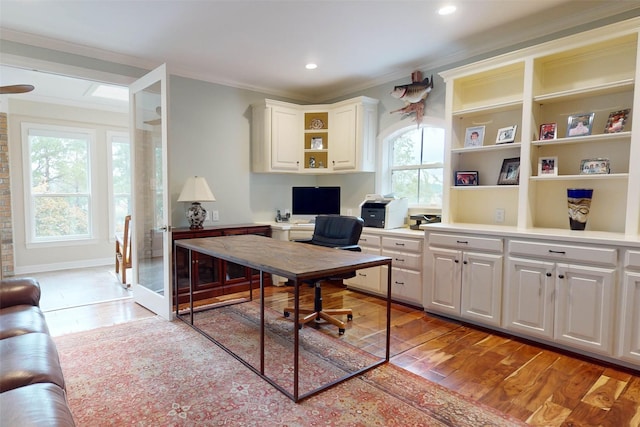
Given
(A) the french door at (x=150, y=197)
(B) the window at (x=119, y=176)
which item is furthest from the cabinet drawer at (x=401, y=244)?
(B) the window at (x=119, y=176)

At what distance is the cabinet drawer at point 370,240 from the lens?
3939mm

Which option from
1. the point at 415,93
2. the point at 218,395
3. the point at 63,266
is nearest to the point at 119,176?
the point at 63,266

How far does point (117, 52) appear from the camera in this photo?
11.7 feet

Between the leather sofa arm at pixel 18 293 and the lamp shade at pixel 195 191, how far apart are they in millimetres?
1671

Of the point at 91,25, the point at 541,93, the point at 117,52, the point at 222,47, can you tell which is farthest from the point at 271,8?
the point at 541,93

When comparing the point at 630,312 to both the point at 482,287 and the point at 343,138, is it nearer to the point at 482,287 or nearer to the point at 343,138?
the point at 482,287

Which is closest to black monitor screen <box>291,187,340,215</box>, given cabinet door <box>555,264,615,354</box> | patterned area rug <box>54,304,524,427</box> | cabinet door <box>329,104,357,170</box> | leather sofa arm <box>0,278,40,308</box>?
cabinet door <box>329,104,357,170</box>

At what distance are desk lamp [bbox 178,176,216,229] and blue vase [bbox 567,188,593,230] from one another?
334cm

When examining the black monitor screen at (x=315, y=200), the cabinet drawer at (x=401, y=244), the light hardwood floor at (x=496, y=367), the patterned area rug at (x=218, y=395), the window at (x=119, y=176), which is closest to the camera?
the patterned area rug at (x=218, y=395)

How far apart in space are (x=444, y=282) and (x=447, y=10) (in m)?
2.25

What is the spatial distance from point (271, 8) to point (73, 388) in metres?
2.85

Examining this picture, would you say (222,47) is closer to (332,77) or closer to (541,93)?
(332,77)

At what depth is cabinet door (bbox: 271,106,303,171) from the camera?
4.52m

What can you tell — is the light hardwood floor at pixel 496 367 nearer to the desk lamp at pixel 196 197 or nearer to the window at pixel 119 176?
the desk lamp at pixel 196 197
